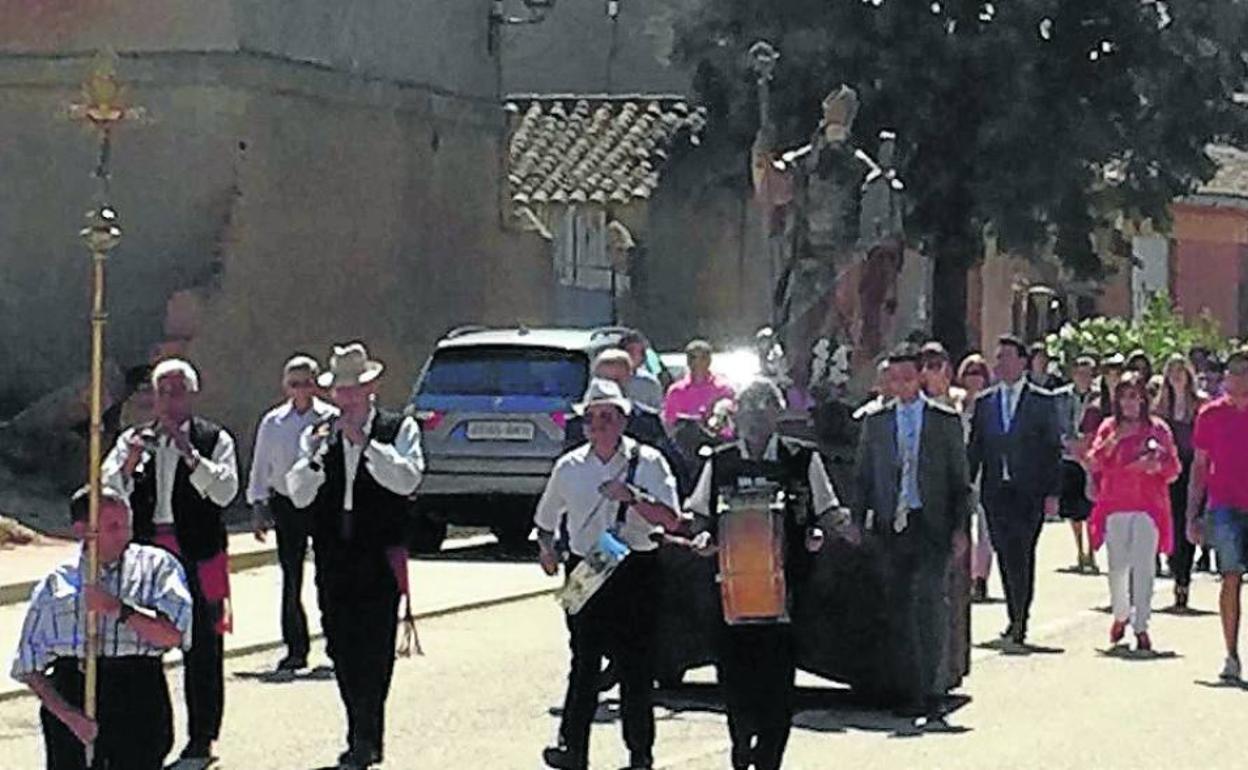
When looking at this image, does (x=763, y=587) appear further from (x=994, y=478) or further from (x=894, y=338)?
(x=994, y=478)

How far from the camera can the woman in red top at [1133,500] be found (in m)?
16.9

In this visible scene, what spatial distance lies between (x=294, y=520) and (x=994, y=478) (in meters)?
4.55

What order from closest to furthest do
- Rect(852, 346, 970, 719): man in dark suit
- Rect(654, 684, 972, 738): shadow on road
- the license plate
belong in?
Rect(654, 684, 972, 738): shadow on road, Rect(852, 346, 970, 719): man in dark suit, the license plate

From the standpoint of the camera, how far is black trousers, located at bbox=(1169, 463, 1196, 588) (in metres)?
19.8

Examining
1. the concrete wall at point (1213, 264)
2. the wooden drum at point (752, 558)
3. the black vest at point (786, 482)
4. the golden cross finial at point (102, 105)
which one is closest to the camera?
the golden cross finial at point (102, 105)

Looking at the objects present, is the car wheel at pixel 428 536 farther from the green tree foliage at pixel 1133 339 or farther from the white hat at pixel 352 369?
the green tree foliage at pixel 1133 339

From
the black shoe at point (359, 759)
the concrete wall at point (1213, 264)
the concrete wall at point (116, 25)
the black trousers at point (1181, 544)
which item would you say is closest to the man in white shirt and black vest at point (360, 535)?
the black shoe at point (359, 759)

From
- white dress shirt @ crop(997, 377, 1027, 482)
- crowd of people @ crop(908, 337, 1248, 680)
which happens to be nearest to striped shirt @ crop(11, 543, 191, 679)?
crowd of people @ crop(908, 337, 1248, 680)

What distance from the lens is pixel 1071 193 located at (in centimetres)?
3481

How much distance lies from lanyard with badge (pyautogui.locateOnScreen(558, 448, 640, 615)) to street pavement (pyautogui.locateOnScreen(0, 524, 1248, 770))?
40.6 inches

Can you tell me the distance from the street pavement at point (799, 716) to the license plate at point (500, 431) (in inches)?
179

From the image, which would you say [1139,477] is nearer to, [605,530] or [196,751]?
[605,530]

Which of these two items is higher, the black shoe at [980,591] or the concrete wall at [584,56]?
the concrete wall at [584,56]

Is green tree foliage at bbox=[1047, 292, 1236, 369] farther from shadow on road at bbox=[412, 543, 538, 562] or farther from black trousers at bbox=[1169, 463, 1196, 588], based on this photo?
black trousers at bbox=[1169, 463, 1196, 588]
